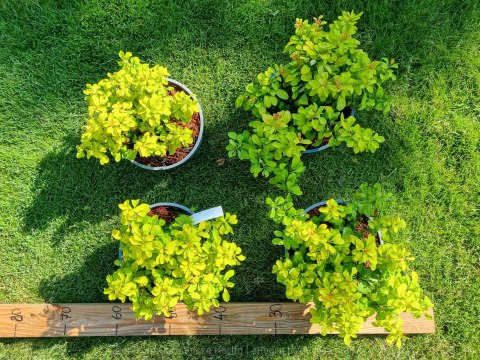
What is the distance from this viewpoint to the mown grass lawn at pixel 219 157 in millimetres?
3146

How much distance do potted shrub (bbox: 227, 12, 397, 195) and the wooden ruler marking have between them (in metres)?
1.04

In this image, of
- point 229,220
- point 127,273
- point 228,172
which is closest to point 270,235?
point 228,172

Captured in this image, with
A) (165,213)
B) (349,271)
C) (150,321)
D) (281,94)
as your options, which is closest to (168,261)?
(165,213)

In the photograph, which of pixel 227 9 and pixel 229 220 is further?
pixel 227 9

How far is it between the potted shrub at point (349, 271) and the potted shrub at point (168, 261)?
1.18ft

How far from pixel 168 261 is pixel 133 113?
0.89m

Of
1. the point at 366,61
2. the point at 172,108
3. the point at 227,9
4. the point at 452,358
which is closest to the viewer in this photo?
the point at 366,61

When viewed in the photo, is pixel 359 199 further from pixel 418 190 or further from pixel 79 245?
pixel 79 245

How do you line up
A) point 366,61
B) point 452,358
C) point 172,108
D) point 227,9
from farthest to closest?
point 227,9 < point 452,358 < point 172,108 < point 366,61

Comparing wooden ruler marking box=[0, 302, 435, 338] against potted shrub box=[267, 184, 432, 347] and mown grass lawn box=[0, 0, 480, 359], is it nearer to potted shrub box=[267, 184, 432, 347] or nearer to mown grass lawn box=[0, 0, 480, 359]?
mown grass lawn box=[0, 0, 480, 359]

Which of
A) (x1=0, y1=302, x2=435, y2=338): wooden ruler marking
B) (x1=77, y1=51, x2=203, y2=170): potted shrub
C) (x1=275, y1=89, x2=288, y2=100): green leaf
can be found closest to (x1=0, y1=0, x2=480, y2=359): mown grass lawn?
(x1=0, y1=302, x2=435, y2=338): wooden ruler marking

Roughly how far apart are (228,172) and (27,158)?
1.56m

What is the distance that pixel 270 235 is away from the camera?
318 centimetres

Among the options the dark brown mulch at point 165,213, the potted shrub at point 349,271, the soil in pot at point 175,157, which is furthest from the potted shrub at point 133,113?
the potted shrub at point 349,271
